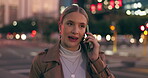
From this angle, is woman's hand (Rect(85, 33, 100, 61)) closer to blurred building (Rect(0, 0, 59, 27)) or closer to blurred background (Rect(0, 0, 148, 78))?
blurred background (Rect(0, 0, 148, 78))

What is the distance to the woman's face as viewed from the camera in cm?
195

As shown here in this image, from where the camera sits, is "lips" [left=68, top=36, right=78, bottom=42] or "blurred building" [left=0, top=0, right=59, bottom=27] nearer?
"lips" [left=68, top=36, right=78, bottom=42]

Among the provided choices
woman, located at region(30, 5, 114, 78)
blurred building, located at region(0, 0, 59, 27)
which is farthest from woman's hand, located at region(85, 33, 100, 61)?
blurred building, located at region(0, 0, 59, 27)

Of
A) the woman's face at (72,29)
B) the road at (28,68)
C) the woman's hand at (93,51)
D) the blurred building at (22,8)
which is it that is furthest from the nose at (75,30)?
the blurred building at (22,8)

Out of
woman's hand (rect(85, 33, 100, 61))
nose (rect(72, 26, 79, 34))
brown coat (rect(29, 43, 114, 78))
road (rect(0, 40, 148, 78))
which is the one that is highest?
nose (rect(72, 26, 79, 34))

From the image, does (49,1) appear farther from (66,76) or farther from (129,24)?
(66,76)

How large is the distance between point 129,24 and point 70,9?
43066 mm

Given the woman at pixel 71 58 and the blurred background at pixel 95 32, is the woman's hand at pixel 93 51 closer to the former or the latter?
the woman at pixel 71 58

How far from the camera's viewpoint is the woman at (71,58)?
1.92 m

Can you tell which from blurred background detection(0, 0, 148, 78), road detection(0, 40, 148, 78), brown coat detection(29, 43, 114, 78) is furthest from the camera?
blurred background detection(0, 0, 148, 78)

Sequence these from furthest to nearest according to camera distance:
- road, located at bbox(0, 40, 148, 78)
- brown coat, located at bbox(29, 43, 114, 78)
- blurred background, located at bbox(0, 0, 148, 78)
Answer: blurred background, located at bbox(0, 0, 148, 78), road, located at bbox(0, 40, 148, 78), brown coat, located at bbox(29, 43, 114, 78)

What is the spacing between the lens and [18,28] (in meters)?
112

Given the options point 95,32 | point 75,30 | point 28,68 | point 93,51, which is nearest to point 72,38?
point 75,30

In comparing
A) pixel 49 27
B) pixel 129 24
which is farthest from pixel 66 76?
pixel 49 27
